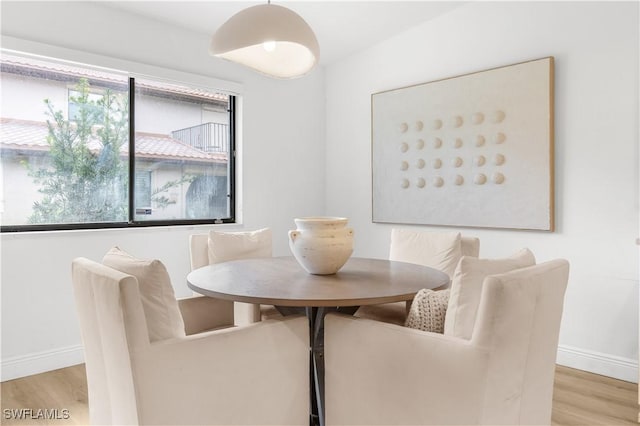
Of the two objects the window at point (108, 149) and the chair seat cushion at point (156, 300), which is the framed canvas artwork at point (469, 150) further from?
the chair seat cushion at point (156, 300)

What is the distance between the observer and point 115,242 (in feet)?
10.3

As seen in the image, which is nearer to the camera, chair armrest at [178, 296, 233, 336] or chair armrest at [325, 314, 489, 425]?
chair armrest at [325, 314, 489, 425]

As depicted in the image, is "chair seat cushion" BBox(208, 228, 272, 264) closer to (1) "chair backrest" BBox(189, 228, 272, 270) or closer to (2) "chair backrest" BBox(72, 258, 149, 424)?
(1) "chair backrest" BBox(189, 228, 272, 270)

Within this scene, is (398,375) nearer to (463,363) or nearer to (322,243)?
(463,363)

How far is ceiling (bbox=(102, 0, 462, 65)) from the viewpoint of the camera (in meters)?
3.15

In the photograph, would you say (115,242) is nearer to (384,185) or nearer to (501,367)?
(384,185)

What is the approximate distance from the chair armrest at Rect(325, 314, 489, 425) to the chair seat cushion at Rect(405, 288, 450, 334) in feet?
0.25

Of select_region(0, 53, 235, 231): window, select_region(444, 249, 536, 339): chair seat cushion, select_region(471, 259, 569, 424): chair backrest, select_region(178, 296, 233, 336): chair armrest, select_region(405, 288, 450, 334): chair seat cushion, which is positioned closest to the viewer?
select_region(471, 259, 569, 424): chair backrest

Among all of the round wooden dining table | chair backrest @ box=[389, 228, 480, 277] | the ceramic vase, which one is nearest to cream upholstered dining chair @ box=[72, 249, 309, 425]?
the round wooden dining table

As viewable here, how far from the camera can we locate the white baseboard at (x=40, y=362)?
8.82 ft

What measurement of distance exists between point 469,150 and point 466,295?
2.16 metres

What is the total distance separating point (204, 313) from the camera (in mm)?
2178

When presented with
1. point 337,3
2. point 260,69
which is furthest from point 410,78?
point 260,69

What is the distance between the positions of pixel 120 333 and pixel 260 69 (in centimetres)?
154
